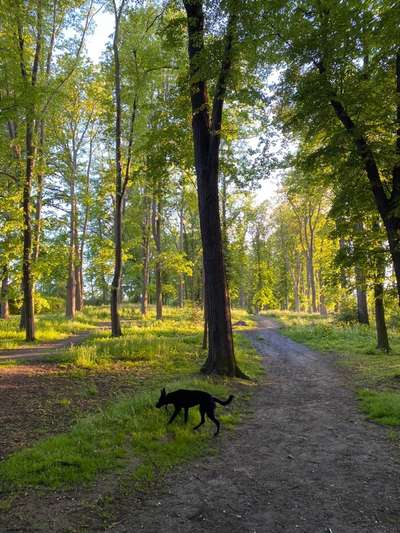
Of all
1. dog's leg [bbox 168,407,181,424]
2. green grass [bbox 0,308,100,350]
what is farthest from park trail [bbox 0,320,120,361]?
dog's leg [bbox 168,407,181,424]

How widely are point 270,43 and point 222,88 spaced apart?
5.61 feet

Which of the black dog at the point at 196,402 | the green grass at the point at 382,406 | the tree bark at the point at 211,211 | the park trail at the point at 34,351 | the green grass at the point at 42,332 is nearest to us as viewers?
the black dog at the point at 196,402

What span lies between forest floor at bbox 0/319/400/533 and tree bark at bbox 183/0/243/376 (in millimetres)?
3719

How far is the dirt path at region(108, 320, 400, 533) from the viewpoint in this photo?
3.95 m

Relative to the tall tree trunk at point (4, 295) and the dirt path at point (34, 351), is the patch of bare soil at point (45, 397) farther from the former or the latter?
the tall tree trunk at point (4, 295)

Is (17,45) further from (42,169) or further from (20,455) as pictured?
(20,455)

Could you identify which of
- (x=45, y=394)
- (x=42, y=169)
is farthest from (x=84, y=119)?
(x=45, y=394)

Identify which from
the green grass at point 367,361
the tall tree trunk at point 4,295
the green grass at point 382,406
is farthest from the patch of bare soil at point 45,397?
the tall tree trunk at point 4,295

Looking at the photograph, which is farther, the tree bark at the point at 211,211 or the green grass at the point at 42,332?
the green grass at the point at 42,332

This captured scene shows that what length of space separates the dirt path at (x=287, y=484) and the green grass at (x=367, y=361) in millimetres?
556

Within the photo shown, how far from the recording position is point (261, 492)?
4637 mm

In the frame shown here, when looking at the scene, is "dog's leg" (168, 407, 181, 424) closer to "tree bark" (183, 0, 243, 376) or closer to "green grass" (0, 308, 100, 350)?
"tree bark" (183, 0, 243, 376)

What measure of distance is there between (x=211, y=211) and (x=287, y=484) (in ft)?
25.9

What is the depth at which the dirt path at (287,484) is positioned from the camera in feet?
13.0
